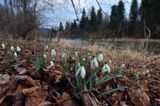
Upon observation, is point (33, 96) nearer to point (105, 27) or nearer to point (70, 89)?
point (70, 89)

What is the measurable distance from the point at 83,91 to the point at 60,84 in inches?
13.2

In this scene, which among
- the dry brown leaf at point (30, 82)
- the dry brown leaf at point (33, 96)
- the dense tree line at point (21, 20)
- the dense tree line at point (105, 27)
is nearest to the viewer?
the dry brown leaf at point (33, 96)

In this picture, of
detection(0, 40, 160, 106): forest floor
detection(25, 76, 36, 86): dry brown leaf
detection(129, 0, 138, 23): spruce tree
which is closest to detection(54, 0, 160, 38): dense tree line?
detection(0, 40, 160, 106): forest floor

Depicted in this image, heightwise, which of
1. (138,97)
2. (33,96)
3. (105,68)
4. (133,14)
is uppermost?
(133,14)

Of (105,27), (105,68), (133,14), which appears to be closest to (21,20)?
(105,27)

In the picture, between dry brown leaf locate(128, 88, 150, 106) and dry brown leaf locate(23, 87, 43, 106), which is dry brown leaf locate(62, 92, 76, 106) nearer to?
dry brown leaf locate(23, 87, 43, 106)

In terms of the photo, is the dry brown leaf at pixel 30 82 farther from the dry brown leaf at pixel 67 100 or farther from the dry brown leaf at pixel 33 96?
the dry brown leaf at pixel 67 100

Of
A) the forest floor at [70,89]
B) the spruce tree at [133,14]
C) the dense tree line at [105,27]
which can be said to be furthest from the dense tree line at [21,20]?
the forest floor at [70,89]

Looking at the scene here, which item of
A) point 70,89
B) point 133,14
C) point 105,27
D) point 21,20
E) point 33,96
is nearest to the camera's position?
point 33,96

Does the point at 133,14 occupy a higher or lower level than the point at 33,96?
higher

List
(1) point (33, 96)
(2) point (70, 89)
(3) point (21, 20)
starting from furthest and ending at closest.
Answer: (3) point (21, 20) → (2) point (70, 89) → (1) point (33, 96)

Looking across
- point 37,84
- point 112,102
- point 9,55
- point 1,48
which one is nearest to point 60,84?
point 37,84

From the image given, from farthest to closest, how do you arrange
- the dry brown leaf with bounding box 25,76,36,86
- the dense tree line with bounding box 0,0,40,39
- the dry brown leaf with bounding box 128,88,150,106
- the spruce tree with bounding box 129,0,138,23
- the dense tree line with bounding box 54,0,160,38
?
1. the spruce tree with bounding box 129,0,138,23
2. the dense tree line with bounding box 0,0,40,39
3. the dense tree line with bounding box 54,0,160,38
4. the dry brown leaf with bounding box 128,88,150,106
5. the dry brown leaf with bounding box 25,76,36,86

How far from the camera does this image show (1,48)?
6336 millimetres
